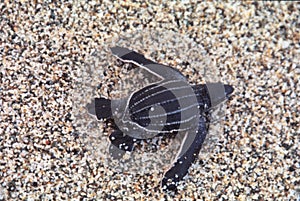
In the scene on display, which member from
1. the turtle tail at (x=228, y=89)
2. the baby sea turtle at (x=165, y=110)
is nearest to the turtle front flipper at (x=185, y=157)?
→ the baby sea turtle at (x=165, y=110)

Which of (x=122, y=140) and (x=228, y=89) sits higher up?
(x=228, y=89)

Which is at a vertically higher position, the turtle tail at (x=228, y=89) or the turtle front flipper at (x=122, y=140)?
the turtle tail at (x=228, y=89)

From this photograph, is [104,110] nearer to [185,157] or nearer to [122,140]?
[122,140]

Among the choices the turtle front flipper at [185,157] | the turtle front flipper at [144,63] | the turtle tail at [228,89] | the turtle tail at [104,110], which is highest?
the turtle front flipper at [144,63]

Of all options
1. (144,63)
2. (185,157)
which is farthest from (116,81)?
(185,157)

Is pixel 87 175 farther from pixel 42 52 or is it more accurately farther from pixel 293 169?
pixel 293 169

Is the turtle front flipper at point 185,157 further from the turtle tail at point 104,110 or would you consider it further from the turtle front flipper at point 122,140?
the turtle tail at point 104,110

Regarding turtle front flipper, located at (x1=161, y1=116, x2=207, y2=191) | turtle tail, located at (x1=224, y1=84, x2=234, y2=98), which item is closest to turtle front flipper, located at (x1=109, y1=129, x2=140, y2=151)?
turtle front flipper, located at (x1=161, y1=116, x2=207, y2=191)

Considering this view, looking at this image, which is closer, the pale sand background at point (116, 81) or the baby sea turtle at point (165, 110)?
the baby sea turtle at point (165, 110)
